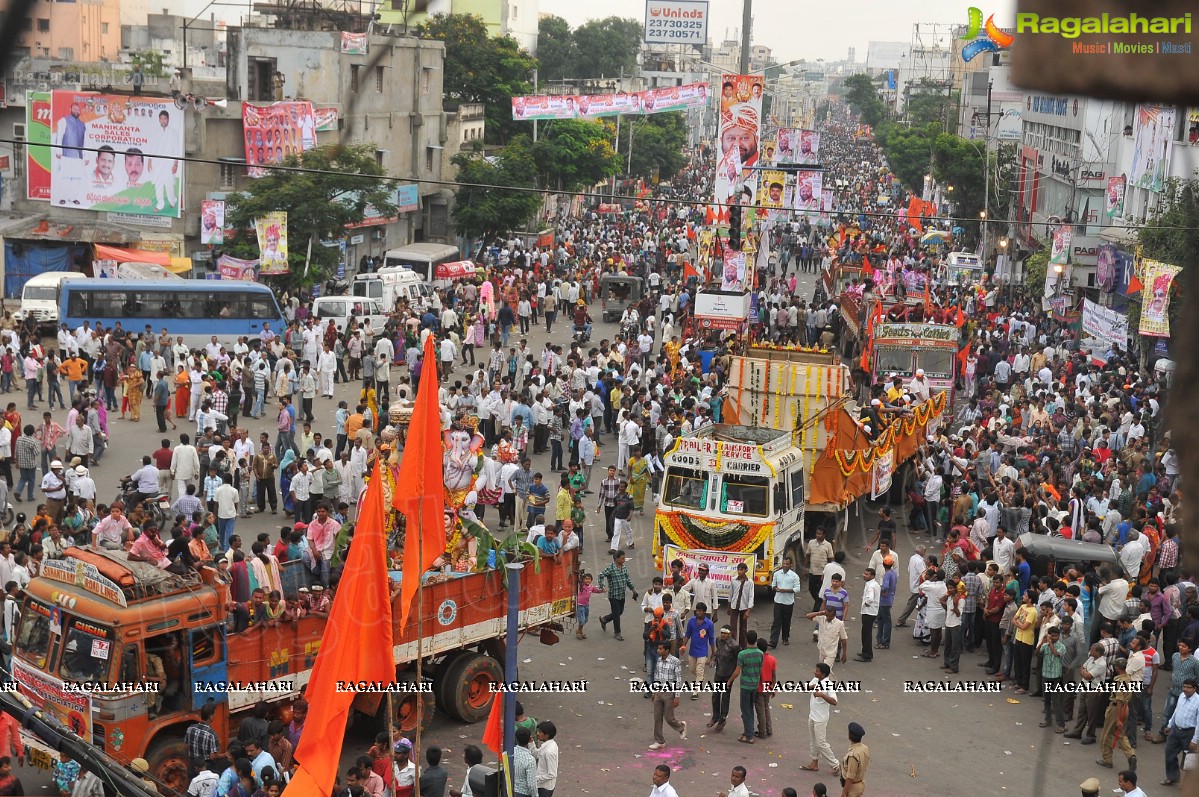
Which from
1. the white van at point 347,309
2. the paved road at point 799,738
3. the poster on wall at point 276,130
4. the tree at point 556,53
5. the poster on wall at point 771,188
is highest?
the tree at point 556,53

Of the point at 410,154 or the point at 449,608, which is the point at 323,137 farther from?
the point at 449,608

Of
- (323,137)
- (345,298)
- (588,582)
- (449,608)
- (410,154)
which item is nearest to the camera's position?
(449,608)

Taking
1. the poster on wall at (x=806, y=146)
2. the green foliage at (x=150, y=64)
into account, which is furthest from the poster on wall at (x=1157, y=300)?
the poster on wall at (x=806, y=146)

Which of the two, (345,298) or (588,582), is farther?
(345,298)

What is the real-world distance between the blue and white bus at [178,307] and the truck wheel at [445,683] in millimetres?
20909

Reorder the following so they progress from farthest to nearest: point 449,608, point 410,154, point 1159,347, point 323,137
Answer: point 410,154, point 323,137, point 1159,347, point 449,608

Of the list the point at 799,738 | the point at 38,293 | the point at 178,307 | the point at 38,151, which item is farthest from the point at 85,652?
the point at 38,151

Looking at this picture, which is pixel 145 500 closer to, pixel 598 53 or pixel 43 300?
pixel 43 300

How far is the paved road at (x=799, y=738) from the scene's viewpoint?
12227mm

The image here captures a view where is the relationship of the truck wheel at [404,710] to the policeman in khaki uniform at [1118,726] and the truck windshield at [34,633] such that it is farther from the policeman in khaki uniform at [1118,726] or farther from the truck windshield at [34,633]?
the policeman in khaki uniform at [1118,726]

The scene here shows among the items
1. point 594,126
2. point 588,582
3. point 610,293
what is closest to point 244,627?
point 588,582

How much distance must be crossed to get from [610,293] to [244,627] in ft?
104

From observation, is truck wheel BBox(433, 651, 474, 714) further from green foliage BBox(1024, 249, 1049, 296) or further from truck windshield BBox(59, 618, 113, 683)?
green foliage BBox(1024, 249, 1049, 296)

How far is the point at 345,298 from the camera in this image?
34500 millimetres
